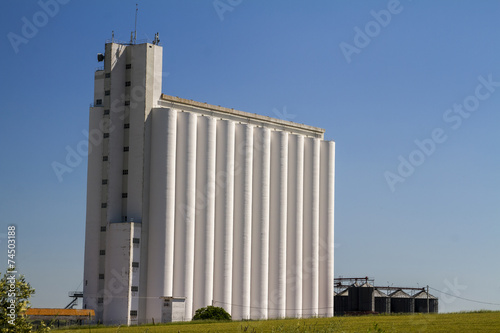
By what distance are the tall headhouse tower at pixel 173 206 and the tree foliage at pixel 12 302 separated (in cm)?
4469

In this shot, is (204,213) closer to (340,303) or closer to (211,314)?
(211,314)

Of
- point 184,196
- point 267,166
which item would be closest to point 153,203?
point 184,196

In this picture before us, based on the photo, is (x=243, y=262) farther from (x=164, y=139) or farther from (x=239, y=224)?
(x=164, y=139)

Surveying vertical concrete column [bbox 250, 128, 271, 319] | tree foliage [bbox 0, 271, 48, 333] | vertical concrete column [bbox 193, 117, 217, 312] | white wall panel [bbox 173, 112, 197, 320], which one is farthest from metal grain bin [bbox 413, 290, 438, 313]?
tree foliage [bbox 0, 271, 48, 333]

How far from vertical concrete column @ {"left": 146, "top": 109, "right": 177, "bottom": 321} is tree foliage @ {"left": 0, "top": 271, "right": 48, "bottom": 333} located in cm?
4610

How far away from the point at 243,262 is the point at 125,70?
975 inches

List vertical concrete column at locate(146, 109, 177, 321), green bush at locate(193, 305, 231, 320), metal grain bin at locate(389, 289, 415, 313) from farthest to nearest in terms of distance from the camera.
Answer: metal grain bin at locate(389, 289, 415, 313), vertical concrete column at locate(146, 109, 177, 321), green bush at locate(193, 305, 231, 320)

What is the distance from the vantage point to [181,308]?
2810 inches

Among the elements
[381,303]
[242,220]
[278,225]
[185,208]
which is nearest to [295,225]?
[278,225]

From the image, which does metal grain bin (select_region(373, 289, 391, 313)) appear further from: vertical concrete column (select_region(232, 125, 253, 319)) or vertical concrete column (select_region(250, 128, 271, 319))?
vertical concrete column (select_region(232, 125, 253, 319))

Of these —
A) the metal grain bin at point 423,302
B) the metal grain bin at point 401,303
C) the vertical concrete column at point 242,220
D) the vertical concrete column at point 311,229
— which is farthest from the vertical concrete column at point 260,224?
the metal grain bin at point 423,302

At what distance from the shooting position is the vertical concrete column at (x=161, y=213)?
71.5m

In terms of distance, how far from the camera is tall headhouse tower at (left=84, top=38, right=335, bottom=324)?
71.6 m

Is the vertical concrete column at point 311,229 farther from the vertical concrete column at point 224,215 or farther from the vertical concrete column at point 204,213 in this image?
the vertical concrete column at point 204,213
